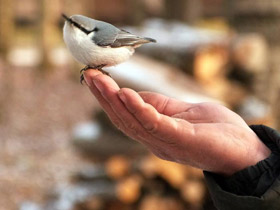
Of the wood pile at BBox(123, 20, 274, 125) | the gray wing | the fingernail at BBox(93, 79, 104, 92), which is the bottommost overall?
the wood pile at BBox(123, 20, 274, 125)

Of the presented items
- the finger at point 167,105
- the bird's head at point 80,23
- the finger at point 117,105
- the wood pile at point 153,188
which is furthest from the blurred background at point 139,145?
the finger at point 117,105

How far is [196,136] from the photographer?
1.41 metres

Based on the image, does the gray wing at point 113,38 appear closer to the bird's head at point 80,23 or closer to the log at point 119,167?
the bird's head at point 80,23

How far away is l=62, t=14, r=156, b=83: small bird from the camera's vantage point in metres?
1.59

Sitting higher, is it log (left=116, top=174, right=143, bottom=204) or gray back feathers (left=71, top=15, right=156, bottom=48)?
gray back feathers (left=71, top=15, right=156, bottom=48)

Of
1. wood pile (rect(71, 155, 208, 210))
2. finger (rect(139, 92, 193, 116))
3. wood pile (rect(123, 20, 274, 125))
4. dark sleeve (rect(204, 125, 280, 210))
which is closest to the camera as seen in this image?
dark sleeve (rect(204, 125, 280, 210))

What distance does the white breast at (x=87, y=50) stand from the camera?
5.22ft

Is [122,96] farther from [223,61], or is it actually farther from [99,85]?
[223,61]

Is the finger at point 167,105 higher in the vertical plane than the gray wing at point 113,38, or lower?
lower

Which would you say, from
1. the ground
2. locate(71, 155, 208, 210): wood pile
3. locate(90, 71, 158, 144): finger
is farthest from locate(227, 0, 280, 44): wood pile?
locate(90, 71, 158, 144): finger

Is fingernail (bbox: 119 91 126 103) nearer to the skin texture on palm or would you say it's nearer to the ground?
the skin texture on palm

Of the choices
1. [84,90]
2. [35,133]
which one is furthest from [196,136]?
[84,90]

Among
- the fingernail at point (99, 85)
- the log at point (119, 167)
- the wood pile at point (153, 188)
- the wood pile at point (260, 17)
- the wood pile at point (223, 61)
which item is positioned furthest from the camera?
the wood pile at point (260, 17)

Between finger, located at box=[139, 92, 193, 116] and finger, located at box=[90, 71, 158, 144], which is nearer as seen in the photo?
finger, located at box=[90, 71, 158, 144]
